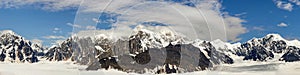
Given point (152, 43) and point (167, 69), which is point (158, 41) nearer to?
point (152, 43)

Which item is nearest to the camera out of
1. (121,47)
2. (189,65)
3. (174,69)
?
(189,65)

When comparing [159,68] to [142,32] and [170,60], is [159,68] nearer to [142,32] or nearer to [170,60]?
[170,60]

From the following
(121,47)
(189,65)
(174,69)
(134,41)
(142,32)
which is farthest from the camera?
(142,32)

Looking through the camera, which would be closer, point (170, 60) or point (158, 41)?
point (170, 60)

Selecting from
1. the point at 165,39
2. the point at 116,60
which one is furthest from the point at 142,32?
the point at 116,60

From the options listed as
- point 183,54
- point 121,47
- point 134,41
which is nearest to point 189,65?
point 183,54

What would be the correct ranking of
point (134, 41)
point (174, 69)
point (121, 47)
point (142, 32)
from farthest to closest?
point (142, 32)
point (134, 41)
point (121, 47)
point (174, 69)

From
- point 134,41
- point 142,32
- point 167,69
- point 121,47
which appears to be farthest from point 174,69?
point 142,32

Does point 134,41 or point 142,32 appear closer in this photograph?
point 134,41
